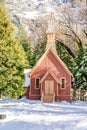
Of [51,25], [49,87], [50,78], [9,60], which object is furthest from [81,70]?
[9,60]

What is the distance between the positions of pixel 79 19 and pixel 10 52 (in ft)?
42.4

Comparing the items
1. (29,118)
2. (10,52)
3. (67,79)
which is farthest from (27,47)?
(29,118)

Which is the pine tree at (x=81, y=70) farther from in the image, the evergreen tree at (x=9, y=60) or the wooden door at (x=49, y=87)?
the evergreen tree at (x=9, y=60)

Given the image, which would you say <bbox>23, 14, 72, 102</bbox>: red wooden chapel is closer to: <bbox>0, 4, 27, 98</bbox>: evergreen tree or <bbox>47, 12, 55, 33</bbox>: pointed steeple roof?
<bbox>47, 12, 55, 33</bbox>: pointed steeple roof

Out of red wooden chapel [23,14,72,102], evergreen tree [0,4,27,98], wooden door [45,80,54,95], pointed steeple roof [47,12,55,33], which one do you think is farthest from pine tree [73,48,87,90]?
evergreen tree [0,4,27,98]

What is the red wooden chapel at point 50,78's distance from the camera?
1848 inches

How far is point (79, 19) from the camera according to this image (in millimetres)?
44656

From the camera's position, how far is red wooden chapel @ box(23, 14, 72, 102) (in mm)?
46938

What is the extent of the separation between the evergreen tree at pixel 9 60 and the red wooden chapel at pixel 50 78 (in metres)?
11.4

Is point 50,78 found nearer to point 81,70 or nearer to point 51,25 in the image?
point 81,70

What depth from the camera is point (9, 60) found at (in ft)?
116

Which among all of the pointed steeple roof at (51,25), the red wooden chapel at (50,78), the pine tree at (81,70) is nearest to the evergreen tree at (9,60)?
the red wooden chapel at (50,78)

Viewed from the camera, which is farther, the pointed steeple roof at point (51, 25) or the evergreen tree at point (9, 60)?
the pointed steeple roof at point (51, 25)

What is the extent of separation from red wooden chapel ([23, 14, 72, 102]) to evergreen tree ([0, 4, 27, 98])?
447 inches
